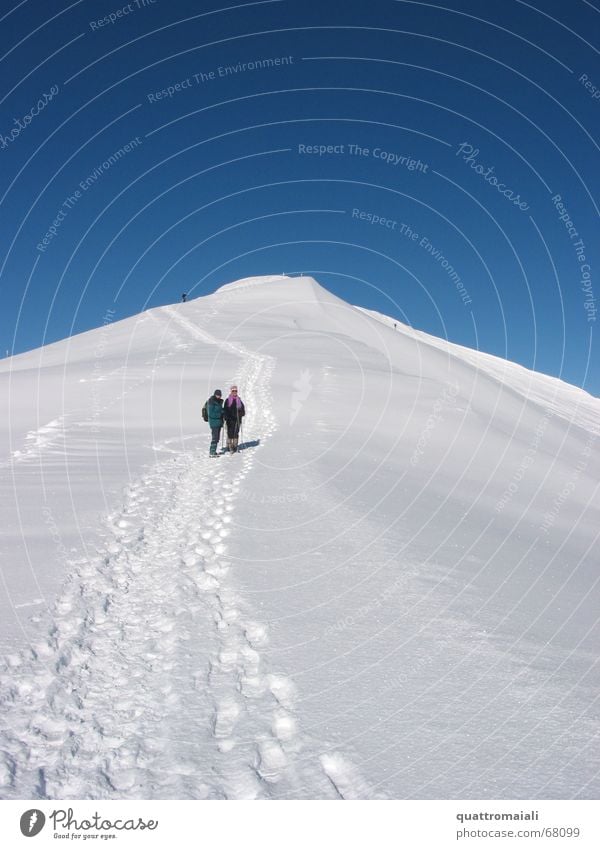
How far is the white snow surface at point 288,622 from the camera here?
395 cm

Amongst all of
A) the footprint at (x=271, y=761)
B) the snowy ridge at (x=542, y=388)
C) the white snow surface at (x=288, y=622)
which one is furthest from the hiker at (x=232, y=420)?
the snowy ridge at (x=542, y=388)

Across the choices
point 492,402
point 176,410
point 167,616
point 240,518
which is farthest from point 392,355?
point 167,616

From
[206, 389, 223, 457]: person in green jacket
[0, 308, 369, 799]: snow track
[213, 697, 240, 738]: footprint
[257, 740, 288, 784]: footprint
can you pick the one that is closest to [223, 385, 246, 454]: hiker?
[206, 389, 223, 457]: person in green jacket

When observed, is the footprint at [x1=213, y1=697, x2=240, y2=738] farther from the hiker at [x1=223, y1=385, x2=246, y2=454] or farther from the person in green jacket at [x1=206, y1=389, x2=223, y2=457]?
the hiker at [x1=223, y1=385, x2=246, y2=454]

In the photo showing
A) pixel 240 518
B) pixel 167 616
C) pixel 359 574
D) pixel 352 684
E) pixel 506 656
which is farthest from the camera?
pixel 240 518

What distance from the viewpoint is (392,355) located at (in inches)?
1586
